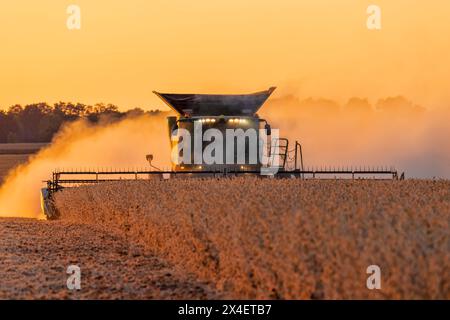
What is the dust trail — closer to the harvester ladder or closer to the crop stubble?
the harvester ladder

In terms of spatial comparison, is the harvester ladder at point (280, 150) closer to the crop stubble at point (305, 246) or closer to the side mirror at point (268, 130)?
the side mirror at point (268, 130)

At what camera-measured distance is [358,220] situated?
9.62m

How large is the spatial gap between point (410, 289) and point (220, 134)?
2419 cm

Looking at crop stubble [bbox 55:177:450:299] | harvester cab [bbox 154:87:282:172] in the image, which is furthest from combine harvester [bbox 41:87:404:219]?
crop stubble [bbox 55:177:450:299]

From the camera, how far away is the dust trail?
45.6m

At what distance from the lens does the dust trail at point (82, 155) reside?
4556cm

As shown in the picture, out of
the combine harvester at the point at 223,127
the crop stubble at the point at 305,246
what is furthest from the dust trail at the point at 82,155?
the crop stubble at the point at 305,246

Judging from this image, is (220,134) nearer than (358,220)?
No

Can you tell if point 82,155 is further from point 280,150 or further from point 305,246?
point 305,246

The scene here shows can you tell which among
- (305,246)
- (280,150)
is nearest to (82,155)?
(280,150)

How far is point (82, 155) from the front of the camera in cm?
5794

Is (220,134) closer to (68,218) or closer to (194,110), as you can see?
(194,110)

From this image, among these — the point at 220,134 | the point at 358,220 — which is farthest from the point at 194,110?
the point at 358,220
